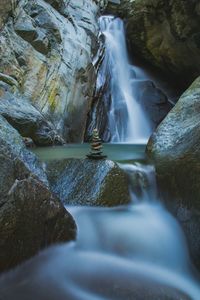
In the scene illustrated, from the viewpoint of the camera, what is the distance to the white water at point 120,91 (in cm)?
1276

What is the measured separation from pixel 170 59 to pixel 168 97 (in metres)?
1.77

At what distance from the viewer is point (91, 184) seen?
512 cm

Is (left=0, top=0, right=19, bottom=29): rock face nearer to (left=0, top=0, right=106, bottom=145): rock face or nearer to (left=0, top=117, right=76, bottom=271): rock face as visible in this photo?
(left=0, top=0, right=106, bottom=145): rock face

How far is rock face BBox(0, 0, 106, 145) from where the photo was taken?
9523 mm

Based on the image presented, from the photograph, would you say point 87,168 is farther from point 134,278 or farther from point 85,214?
point 134,278

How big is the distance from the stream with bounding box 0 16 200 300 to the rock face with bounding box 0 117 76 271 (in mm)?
143

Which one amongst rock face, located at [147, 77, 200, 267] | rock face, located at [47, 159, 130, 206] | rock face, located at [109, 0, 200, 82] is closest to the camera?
rock face, located at [147, 77, 200, 267]

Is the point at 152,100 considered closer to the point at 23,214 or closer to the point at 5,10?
the point at 5,10

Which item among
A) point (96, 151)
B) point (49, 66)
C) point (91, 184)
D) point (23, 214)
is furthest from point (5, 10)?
point (23, 214)

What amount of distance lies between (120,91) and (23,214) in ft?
35.2

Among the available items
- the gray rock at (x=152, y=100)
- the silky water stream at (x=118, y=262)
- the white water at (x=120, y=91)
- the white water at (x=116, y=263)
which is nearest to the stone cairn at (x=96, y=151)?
the silky water stream at (x=118, y=262)

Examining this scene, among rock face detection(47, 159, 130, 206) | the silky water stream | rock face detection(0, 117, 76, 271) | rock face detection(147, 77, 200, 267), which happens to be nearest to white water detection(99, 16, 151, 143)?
rock face detection(147, 77, 200, 267)

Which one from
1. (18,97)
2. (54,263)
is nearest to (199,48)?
(18,97)

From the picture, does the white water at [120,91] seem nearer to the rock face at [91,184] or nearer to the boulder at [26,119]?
the boulder at [26,119]
